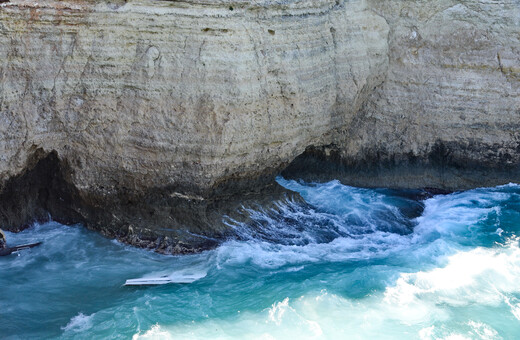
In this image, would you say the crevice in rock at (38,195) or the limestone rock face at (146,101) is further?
the crevice in rock at (38,195)

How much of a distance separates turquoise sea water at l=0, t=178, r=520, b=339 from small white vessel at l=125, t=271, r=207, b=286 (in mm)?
94

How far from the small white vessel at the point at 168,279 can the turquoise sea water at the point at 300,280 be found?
0.31 feet

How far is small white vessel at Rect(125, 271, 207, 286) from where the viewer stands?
8.87 metres

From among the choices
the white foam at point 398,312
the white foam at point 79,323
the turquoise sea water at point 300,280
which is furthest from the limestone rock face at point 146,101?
the white foam at point 398,312

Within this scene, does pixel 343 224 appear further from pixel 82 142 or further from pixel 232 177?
pixel 82 142

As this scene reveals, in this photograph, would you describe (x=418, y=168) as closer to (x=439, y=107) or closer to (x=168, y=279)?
(x=439, y=107)

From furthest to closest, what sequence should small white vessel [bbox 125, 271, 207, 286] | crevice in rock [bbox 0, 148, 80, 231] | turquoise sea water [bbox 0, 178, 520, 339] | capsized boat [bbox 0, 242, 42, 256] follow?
crevice in rock [bbox 0, 148, 80, 231] < capsized boat [bbox 0, 242, 42, 256] < small white vessel [bbox 125, 271, 207, 286] < turquoise sea water [bbox 0, 178, 520, 339]

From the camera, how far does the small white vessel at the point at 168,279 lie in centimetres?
887

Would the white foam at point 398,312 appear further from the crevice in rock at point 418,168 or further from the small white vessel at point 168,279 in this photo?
the crevice in rock at point 418,168

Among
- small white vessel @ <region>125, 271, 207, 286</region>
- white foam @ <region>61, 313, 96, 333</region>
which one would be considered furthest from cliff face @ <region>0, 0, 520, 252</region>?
white foam @ <region>61, 313, 96, 333</region>

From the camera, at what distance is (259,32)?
32.8 ft

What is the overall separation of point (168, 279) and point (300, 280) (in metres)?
1.92

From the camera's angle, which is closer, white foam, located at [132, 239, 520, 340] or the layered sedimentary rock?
white foam, located at [132, 239, 520, 340]

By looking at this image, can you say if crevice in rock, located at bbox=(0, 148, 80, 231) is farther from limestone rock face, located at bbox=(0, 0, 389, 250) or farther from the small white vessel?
the small white vessel
